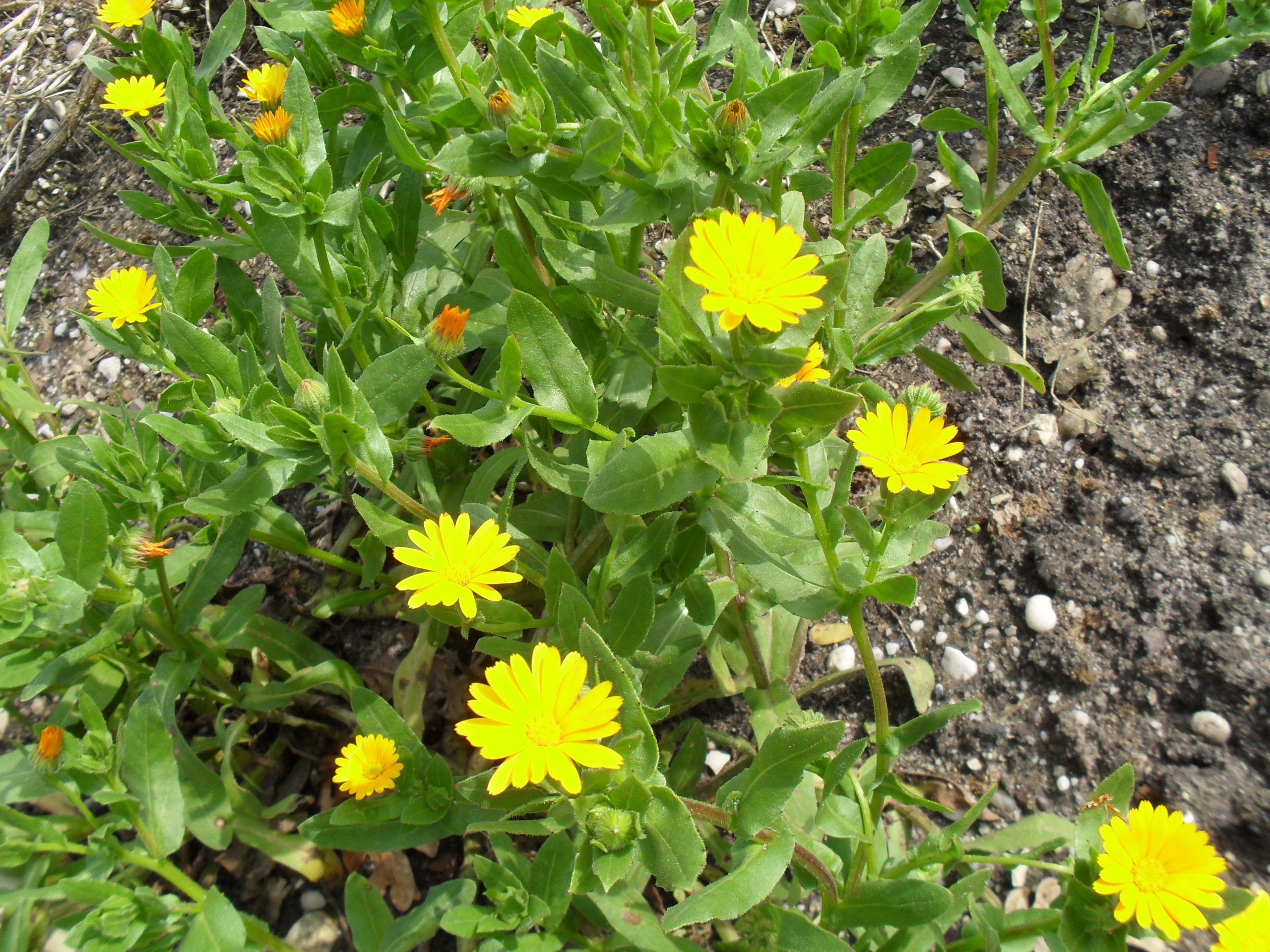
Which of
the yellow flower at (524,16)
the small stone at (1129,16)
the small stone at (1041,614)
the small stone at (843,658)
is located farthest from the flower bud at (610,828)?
the small stone at (1129,16)

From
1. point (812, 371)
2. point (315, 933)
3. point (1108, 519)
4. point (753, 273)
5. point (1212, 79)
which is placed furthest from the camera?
point (1212, 79)

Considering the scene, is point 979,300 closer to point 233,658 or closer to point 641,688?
point 641,688

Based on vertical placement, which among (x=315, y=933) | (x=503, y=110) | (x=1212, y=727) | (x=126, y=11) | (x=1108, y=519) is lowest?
(x=315, y=933)

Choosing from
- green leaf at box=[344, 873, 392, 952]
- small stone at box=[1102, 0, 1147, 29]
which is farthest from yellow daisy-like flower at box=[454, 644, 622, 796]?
small stone at box=[1102, 0, 1147, 29]

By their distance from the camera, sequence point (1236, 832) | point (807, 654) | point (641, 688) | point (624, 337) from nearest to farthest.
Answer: point (641, 688)
point (1236, 832)
point (624, 337)
point (807, 654)

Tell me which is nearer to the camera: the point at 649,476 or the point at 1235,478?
the point at 649,476

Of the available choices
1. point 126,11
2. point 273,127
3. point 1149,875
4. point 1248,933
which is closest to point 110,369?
point 126,11

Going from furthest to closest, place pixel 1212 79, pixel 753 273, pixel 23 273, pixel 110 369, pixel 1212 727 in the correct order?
pixel 110 369 < pixel 1212 79 < pixel 23 273 < pixel 1212 727 < pixel 753 273

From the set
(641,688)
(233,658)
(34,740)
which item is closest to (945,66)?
(641,688)

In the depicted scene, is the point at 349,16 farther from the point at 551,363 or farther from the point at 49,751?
the point at 49,751
